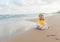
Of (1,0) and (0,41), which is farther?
(1,0)

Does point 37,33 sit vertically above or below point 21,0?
below

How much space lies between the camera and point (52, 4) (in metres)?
7.31

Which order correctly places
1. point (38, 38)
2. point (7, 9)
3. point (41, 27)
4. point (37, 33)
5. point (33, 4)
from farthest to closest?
1. point (33, 4)
2. point (7, 9)
3. point (41, 27)
4. point (37, 33)
5. point (38, 38)

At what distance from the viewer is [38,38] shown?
2412mm

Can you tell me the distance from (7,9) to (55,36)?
192 inches

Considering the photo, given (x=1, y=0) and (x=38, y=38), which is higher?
(x=1, y=0)

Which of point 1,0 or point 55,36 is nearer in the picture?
point 55,36

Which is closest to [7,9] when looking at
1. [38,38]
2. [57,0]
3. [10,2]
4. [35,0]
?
[10,2]

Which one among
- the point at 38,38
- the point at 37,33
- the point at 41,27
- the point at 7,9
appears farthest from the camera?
the point at 7,9

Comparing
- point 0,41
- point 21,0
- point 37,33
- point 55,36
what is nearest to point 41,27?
point 37,33

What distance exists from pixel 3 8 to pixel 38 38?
498 cm

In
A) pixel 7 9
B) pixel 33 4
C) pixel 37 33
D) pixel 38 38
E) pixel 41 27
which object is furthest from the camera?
pixel 33 4

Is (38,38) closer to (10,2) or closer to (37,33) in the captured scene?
(37,33)

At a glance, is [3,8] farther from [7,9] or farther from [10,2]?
[10,2]
